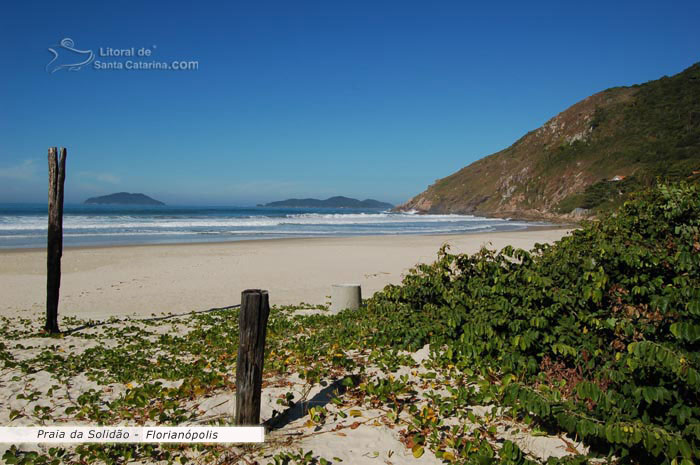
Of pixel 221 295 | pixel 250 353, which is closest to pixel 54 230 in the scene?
pixel 221 295

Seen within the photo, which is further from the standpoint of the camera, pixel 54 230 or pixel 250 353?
pixel 54 230

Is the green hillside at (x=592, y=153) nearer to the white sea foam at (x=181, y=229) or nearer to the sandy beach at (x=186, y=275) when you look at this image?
the white sea foam at (x=181, y=229)

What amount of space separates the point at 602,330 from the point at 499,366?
1099 millimetres

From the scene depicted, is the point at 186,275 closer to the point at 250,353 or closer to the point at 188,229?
the point at 250,353

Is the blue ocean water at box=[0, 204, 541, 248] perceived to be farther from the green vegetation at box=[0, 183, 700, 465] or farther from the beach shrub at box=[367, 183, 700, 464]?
the beach shrub at box=[367, 183, 700, 464]

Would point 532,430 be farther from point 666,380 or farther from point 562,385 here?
point 666,380

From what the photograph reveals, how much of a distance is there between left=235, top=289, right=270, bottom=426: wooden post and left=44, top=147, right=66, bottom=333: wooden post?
20.3ft

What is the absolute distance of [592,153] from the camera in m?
84.6

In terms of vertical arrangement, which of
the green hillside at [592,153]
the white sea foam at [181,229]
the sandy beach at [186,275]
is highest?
the green hillside at [592,153]

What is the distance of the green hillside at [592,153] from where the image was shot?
66.6 meters

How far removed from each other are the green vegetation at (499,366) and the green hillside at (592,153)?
52.6 m

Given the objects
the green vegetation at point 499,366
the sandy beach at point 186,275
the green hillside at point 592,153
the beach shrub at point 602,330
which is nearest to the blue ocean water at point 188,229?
the sandy beach at point 186,275

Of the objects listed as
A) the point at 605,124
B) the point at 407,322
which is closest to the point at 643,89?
the point at 605,124

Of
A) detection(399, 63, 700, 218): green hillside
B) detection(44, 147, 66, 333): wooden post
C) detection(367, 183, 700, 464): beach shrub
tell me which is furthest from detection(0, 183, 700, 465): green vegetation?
detection(399, 63, 700, 218): green hillside
